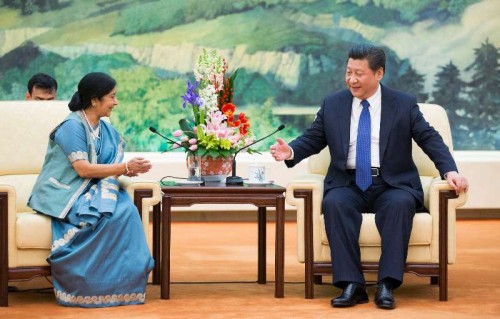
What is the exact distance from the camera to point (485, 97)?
9.64 meters

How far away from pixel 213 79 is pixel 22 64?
4406 millimetres

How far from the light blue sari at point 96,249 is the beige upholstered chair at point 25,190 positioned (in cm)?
8

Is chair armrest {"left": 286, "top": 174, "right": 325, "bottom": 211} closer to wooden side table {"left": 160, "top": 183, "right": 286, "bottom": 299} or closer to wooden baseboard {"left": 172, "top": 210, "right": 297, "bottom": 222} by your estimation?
wooden side table {"left": 160, "top": 183, "right": 286, "bottom": 299}

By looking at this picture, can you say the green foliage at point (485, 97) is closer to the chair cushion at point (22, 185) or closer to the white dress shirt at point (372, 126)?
the white dress shirt at point (372, 126)

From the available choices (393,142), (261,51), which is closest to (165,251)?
(393,142)

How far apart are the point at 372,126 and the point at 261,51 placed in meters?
4.33

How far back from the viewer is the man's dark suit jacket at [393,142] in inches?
202

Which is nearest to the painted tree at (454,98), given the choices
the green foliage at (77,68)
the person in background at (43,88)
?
the green foliage at (77,68)

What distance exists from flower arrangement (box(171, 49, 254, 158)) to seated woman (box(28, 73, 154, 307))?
44 cm

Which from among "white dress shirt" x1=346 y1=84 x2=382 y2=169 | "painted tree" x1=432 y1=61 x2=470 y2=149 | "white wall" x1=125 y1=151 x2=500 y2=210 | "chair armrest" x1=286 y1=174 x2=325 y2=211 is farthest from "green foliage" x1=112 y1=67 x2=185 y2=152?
"chair armrest" x1=286 y1=174 x2=325 y2=211

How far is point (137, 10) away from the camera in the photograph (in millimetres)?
9359

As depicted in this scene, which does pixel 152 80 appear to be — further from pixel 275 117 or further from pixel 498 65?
pixel 498 65

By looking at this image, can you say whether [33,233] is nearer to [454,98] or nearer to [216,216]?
[216,216]

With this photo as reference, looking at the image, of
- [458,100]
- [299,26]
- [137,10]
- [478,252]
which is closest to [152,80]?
[137,10]
